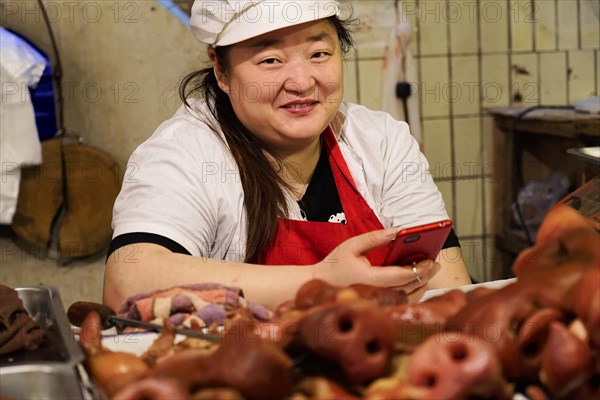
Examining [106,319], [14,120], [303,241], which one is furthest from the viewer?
[14,120]

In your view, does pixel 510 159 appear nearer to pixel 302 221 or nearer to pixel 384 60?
pixel 384 60

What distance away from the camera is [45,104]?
3.63 metres

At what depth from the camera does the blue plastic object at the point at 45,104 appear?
11.8 feet

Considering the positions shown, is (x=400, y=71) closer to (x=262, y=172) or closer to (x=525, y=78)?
(x=525, y=78)

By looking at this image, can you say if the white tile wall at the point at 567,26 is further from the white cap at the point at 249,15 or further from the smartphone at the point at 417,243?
the smartphone at the point at 417,243

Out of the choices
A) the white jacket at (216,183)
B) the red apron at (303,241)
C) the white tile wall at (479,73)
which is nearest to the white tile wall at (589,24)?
the white tile wall at (479,73)

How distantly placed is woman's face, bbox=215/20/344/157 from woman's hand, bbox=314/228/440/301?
1.98 feet

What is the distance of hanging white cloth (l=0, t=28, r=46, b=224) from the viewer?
3.38 metres

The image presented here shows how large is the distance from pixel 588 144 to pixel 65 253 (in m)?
2.33

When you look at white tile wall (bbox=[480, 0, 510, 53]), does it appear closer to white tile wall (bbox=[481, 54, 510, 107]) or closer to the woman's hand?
white tile wall (bbox=[481, 54, 510, 107])

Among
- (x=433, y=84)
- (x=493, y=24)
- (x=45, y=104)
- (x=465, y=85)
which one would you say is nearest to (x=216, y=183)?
(x=45, y=104)

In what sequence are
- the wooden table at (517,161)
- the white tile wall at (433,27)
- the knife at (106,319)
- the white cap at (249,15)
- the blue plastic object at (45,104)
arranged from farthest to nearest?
the white tile wall at (433,27)
the wooden table at (517,161)
the blue plastic object at (45,104)
the white cap at (249,15)
the knife at (106,319)

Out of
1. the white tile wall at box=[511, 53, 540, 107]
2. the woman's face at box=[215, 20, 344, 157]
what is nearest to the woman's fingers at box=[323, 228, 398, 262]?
the woman's face at box=[215, 20, 344, 157]

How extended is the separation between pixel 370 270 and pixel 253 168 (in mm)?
663
